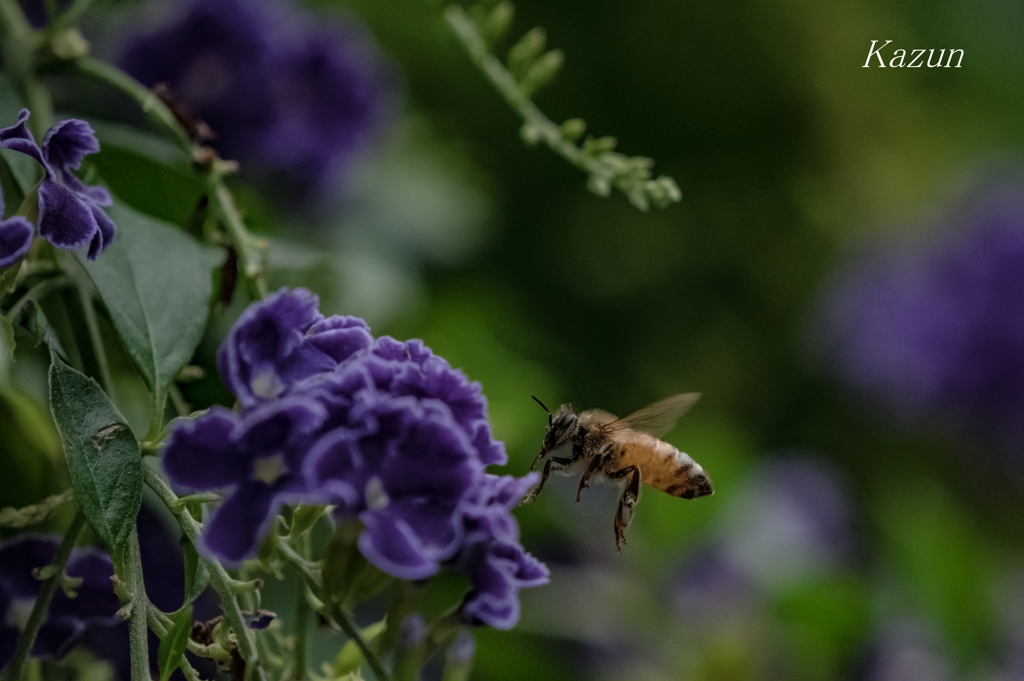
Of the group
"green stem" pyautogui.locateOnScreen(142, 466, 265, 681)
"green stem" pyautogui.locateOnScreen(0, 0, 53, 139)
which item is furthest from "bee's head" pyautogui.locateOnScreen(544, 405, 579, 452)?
"green stem" pyautogui.locateOnScreen(0, 0, 53, 139)

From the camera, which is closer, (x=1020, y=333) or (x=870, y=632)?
(x=870, y=632)

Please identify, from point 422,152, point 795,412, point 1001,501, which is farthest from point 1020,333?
point 422,152

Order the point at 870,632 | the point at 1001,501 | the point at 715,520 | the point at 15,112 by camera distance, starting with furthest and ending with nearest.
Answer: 1. the point at 1001,501
2. the point at 715,520
3. the point at 870,632
4. the point at 15,112

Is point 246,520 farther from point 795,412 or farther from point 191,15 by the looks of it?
point 795,412

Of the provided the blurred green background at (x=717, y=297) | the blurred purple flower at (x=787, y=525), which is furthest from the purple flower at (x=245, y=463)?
the blurred purple flower at (x=787, y=525)

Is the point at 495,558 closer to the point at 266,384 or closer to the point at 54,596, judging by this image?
the point at 266,384

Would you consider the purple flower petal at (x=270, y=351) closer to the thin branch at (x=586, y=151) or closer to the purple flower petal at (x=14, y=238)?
the purple flower petal at (x=14, y=238)
